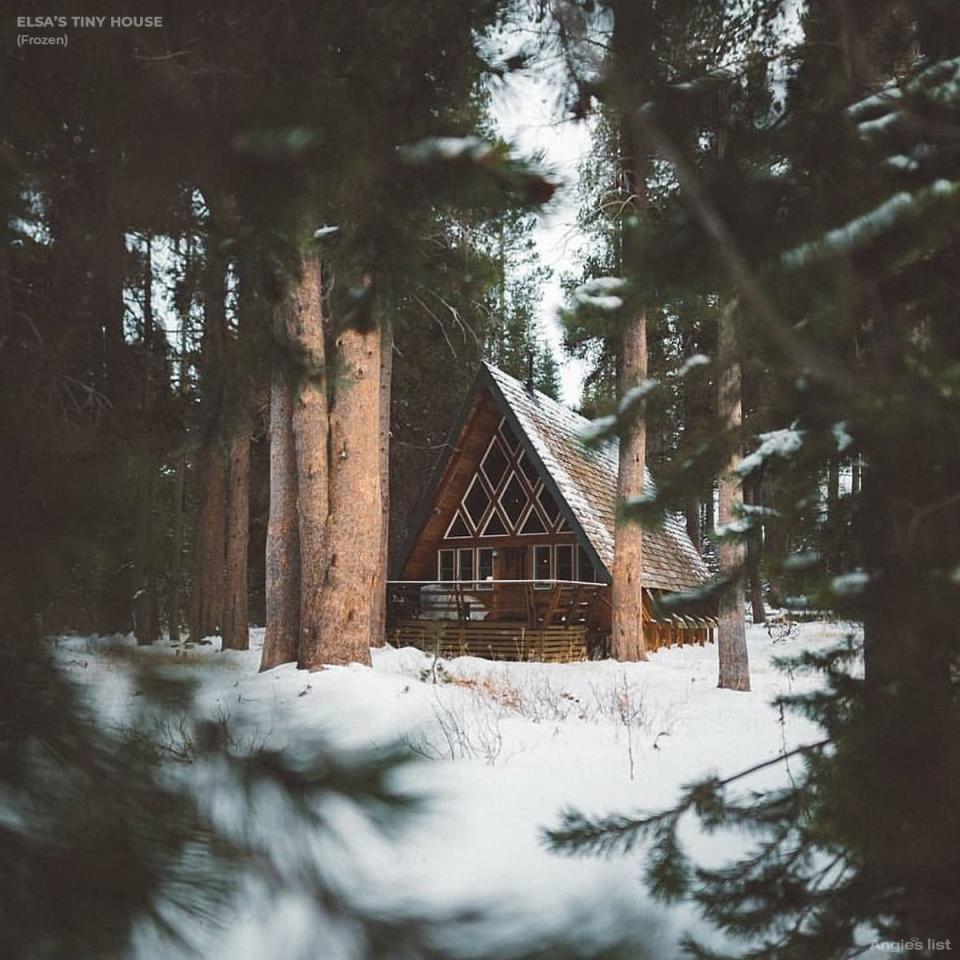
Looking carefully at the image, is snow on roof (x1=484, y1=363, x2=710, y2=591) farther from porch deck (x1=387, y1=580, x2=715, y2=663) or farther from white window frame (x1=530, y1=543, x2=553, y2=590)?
white window frame (x1=530, y1=543, x2=553, y2=590)

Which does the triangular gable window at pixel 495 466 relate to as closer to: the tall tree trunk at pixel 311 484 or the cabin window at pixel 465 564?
the cabin window at pixel 465 564

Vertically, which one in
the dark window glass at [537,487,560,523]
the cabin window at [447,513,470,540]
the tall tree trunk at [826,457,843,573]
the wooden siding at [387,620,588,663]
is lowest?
the wooden siding at [387,620,588,663]

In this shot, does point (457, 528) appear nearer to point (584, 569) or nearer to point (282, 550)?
point (584, 569)

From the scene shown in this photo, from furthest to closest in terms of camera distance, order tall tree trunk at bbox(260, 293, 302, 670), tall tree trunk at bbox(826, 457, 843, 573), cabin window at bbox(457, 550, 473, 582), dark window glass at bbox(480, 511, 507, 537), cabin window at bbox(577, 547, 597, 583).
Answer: cabin window at bbox(457, 550, 473, 582), dark window glass at bbox(480, 511, 507, 537), cabin window at bbox(577, 547, 597, 583), tall tree trunk at bbox(260, 293, 302, 670), tall tree trunk at bbox(826, 457, 843, 573)

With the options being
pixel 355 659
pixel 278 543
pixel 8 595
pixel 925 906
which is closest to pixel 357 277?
pixel 8 595

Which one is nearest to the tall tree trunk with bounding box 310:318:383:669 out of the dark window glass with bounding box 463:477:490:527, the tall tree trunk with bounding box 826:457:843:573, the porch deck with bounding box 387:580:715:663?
the porch deck with bounding box 387:580:715:663

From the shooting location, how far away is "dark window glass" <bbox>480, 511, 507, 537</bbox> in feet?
59.4

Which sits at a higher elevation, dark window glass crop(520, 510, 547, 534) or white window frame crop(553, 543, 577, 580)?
dark window glass crop(520, 510, 547, 534)

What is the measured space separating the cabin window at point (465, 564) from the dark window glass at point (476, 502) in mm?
802

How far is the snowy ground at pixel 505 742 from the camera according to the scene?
106 centimetres

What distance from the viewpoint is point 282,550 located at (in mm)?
9992

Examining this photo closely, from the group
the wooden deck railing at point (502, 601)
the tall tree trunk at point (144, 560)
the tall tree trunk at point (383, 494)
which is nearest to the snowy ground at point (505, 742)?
the tall tree trunk at point (144, 560)

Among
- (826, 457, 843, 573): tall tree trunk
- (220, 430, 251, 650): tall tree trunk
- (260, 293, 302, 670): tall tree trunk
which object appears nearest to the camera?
(826, 457, 843, 573): tall tree trunk

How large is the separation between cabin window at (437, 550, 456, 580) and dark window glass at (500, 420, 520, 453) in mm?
2883
